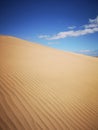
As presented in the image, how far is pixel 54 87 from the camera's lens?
5.31 meters

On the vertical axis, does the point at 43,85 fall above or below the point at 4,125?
above

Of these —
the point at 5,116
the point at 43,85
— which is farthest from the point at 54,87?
the point at 5,116

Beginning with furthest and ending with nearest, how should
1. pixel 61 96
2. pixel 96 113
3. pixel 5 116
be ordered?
pixel 61 96 < pixel 96 113 < pixel 5 116

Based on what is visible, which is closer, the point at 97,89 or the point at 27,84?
the point at 27,84

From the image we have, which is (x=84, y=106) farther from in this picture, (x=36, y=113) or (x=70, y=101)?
(x=36, y=113)

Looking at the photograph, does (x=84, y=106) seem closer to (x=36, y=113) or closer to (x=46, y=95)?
(x=46, y=95)

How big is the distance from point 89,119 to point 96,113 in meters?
0.56

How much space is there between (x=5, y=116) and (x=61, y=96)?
92.3 inches

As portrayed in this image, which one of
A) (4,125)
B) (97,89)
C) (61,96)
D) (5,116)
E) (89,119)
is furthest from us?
(97,89)

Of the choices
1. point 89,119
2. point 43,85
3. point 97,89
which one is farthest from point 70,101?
point 97,89

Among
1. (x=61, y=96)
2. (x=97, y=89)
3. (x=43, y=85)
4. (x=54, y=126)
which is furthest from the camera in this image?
(x=97, y=89)

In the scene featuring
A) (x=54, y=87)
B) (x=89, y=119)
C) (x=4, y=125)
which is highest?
(x=54, y=87)

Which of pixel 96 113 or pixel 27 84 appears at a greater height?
pixel 27 84

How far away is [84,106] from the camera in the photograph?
15.2ft
